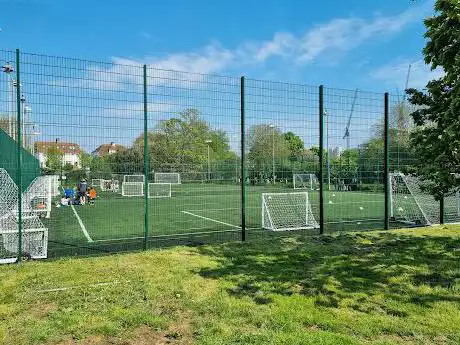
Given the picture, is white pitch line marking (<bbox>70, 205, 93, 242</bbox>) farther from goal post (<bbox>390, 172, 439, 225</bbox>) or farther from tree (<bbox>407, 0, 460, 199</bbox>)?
goal post (<bbox>390, 172, 439, 225</bbox>)

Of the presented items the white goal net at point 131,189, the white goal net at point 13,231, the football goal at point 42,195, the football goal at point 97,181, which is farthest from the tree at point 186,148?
the football goal at point 42,195

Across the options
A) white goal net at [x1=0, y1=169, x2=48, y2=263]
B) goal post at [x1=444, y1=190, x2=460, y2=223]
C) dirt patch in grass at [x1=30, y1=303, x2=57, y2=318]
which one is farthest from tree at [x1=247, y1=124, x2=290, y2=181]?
dirt patch in grass at [x1=30, y1=303, x2=57, y2=318]

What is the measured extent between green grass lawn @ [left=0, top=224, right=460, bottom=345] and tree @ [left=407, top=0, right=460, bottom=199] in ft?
4.80

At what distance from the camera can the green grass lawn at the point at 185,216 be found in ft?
35.7

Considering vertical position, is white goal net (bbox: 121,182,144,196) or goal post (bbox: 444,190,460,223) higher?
white goal net (bbox: 121,182,144,196)

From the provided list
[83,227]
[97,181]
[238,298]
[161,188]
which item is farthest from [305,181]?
[238,298]

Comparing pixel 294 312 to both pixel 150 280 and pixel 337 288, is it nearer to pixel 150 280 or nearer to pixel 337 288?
pixel 337 288

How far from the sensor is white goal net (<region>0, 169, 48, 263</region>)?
7.34 metres

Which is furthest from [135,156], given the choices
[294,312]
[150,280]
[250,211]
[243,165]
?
[250,211]

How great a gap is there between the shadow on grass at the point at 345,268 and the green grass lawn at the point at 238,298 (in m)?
0.02

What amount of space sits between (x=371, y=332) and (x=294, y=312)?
2.74ft

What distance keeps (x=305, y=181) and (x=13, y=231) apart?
8.00 meters

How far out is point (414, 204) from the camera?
12789 millimetres

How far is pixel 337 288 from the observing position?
5555 mm
